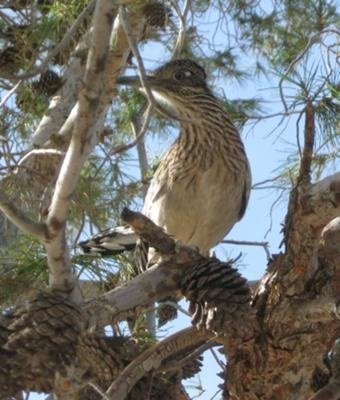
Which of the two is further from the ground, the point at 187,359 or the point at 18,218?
the point at 18,218

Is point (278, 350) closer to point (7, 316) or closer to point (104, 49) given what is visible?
point (7, 316)

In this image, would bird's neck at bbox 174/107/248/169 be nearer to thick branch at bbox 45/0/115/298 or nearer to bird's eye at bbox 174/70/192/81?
bird's eye at bbox 174/70/192/81

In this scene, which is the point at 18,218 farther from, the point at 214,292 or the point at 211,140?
the point at 211,140

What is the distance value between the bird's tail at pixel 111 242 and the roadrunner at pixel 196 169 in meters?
0.06

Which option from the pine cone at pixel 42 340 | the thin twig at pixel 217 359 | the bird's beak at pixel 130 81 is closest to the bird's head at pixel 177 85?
the bird's beak at pixel 130 81

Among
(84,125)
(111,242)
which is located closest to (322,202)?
(84,125)

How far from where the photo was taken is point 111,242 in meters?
5.64

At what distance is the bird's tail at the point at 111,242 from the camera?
17.7ft

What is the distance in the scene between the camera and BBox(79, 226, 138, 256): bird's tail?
17.7 feet

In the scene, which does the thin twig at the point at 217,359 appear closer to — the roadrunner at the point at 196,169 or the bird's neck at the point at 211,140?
the roadrunner at the point at 196,169

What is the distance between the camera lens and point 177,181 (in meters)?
5.96

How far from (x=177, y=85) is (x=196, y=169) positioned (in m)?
0.47

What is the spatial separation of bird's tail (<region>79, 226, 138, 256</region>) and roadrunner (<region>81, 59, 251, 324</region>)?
6 cm

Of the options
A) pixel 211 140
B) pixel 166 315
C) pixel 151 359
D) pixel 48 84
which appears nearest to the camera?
pixel 151 359
